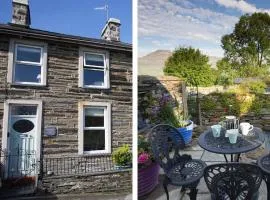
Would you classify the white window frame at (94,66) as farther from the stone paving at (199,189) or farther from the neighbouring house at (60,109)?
the stone paving at (199,189)

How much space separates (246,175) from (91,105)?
116 cm

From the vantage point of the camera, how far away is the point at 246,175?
4.79ft

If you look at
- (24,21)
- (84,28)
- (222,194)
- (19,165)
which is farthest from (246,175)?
(24,21)

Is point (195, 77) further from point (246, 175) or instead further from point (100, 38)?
point (246, 175)

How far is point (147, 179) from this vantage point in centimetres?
239

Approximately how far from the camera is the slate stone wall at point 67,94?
203 centimetres

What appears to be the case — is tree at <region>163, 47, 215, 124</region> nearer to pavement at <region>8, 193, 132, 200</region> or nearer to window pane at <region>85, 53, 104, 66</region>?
window pane at <region>85, 53, 104, 66</region>

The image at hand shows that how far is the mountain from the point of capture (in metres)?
2.60

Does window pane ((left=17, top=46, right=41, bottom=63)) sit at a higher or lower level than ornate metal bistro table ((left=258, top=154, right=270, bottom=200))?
higher

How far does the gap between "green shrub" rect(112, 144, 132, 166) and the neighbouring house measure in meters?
0.05

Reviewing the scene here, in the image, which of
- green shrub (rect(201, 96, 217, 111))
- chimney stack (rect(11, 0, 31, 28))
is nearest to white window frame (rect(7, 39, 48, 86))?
chimney stack (rect(11, 0, 31, 28))

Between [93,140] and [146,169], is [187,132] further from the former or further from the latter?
[93,140]

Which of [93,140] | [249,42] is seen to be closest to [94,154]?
[93,140]

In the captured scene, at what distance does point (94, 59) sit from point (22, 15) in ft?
1.96
